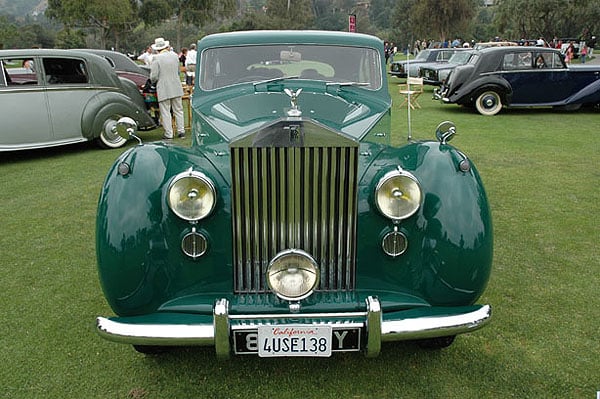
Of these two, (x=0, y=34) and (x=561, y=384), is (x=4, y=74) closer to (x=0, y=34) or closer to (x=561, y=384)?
(x=561, y=384)

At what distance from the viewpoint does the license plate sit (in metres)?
2.38

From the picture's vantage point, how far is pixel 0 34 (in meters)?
41.2

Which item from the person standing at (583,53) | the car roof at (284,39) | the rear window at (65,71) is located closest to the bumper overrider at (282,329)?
the car roof at (284,39)

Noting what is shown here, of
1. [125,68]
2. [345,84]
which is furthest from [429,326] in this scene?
[125,68]

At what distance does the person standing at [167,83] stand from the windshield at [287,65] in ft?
16.3

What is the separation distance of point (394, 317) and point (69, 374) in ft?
6.30

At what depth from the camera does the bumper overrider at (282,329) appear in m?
2.37

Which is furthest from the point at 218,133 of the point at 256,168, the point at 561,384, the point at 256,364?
the point at 561,384

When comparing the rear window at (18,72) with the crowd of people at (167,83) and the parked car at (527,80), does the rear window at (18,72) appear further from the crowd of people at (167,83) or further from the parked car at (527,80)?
the parked car at (527,80)

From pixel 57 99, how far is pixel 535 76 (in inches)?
421

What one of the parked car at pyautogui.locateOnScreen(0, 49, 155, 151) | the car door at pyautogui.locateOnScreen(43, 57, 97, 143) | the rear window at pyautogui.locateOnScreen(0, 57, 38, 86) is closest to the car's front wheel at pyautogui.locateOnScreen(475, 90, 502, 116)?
the parked car at pyautogui.locateOnScreen(0, 49, 155, 151)

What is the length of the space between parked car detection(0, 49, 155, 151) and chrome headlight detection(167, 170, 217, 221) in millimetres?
6431

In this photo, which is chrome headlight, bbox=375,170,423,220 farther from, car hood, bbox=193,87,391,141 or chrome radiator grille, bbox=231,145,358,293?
car hood, bbox=193,87,391,141

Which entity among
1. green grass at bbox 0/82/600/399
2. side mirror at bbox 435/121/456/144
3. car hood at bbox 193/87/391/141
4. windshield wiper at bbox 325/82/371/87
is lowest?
green grass at bbox 0/82/600/399
